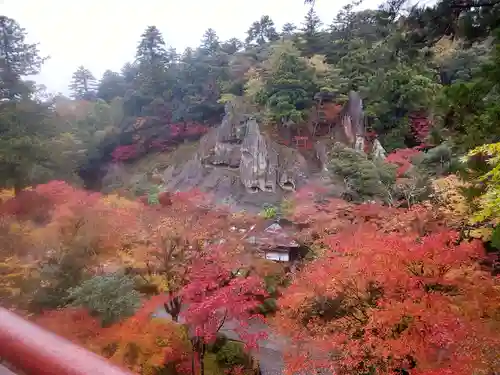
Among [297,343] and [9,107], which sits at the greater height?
[9,107]

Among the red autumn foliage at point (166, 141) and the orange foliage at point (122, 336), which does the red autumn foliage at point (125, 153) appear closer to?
the red autumn foliage at point (166, 141)

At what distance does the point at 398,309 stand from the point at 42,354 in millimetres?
6060

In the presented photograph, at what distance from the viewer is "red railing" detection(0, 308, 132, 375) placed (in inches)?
34.9

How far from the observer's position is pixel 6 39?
16.9 m

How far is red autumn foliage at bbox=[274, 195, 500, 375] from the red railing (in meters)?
5.94

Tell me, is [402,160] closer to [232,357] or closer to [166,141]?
[232,357]

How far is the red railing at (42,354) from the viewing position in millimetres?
887

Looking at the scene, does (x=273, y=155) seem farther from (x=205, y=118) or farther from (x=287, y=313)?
(x=287, y=313)

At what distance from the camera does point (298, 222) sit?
16578 millimetres

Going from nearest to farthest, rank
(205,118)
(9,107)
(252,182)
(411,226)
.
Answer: (411,226), (9,107), (252,182), (205,118)

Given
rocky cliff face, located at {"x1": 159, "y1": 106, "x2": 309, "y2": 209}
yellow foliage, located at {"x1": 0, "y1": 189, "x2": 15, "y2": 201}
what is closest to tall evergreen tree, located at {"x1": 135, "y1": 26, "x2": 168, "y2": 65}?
rocky cliff face, located at {"x1": 159, "y1": 106, "x2": 309, "y2": 209}

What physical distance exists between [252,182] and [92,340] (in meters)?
15.4

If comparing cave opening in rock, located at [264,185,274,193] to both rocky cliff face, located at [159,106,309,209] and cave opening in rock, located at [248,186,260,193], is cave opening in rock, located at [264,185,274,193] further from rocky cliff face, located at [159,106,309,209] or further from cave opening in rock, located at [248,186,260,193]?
cave opening in rock, located at [248,186,260,193]

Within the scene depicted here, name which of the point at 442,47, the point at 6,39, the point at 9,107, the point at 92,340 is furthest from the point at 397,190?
the point at 6,39
